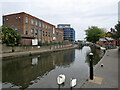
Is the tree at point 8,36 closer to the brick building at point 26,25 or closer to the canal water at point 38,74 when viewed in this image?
the brick building at point 26,25

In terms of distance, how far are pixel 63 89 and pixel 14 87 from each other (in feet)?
10.7

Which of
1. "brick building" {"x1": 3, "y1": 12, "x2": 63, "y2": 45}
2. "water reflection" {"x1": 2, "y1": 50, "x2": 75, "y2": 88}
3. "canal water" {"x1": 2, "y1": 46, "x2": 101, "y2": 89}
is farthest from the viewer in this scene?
"brick building" {"x1": 3, "y1": 12, "x2": 63, "y2": 45}

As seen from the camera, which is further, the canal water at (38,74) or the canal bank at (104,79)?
the canal water at (38,74)

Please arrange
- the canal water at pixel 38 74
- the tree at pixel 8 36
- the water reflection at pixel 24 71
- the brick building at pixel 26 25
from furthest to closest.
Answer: the brick building at pixel 26 25 → the tree at pixel 8 36 → the water reflection at pixel 24 71 → the canal water at pixel 38 74

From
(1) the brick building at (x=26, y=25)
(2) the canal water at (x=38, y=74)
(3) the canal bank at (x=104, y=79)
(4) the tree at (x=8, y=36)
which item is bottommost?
(2) the canal water at (x=38, y=74)

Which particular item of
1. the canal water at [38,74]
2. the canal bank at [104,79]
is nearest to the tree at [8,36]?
the canal water at [38,74]

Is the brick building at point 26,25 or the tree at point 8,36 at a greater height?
the brick building at point 26,25

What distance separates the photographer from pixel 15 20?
1101 inches

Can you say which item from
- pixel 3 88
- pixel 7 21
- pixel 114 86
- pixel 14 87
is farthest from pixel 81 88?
pixel 7 21

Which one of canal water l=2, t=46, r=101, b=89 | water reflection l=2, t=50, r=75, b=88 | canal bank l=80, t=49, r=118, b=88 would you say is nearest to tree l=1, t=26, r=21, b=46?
water reflection l=2, t=50, r=75, b=88

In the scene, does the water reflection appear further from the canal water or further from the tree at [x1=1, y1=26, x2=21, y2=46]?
the tree at [x1=1, y1=26, x2=21, y2=46]

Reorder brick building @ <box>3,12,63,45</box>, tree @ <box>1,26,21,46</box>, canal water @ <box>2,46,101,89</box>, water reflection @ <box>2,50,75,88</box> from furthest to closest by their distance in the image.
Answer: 1. brick building @ <box>3,12,63,45</box>
2. tree @ <box>1,26,21,46</box>
3. water reflection @ <box>2,50,75,88</box>
4. canal water @ <box>2,46,101,89</box>

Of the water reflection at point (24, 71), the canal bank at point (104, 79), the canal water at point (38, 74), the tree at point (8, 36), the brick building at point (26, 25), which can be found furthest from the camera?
the brick building at point (26, 25)

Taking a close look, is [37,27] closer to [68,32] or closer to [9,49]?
[9,49]
